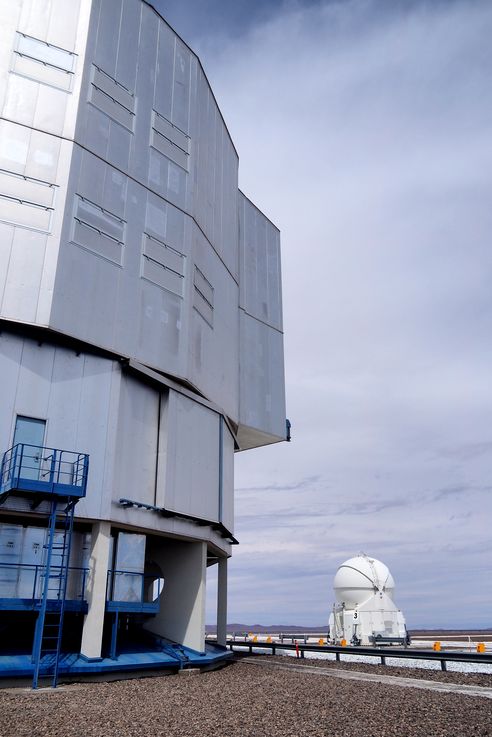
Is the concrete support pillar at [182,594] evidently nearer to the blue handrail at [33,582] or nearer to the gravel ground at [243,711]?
the gravel ground at [243,711]

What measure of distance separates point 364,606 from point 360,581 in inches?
71.2

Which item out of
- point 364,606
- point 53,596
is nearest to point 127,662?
point 53,596

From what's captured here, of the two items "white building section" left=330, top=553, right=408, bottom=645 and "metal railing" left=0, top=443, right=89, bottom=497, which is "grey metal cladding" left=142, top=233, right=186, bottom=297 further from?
"white building section" left=330, top=553, right=408, bottom=645

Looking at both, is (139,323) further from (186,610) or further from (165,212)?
(186,610)

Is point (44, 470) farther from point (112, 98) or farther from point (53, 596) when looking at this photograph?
point (112, 98)

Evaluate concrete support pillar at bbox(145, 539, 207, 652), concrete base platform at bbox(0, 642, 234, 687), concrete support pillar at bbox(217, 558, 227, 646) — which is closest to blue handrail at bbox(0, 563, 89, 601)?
concrete base platform at bbox(0, 642, 234, 687)

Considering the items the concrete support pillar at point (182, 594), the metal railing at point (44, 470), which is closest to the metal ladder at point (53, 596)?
the metal railing at point (44, 470)

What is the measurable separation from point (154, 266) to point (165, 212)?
2.94 m

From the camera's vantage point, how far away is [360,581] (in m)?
45.8

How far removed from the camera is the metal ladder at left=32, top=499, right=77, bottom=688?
17062 millimetres

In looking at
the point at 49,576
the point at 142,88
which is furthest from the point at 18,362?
the point at 142,88

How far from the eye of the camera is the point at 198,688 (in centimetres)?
1683

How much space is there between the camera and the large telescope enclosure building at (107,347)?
62.5 ft

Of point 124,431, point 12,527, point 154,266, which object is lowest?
point 12,527
